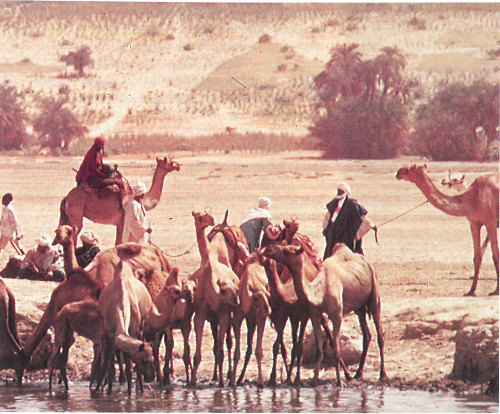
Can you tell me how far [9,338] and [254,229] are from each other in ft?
12.2

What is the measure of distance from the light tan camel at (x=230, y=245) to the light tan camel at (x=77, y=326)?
2.29m

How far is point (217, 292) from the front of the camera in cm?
1656

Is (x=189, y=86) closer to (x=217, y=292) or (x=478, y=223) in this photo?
(x=478, y=223)

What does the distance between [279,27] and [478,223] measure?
1286 inches

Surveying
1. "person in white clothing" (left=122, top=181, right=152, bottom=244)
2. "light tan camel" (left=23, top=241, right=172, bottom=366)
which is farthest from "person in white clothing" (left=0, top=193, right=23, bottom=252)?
"light tan camel" (left=23, top=241, right=172, bottom=366)

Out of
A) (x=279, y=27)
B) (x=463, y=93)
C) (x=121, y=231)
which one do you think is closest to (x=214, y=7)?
(x=279, y=27)

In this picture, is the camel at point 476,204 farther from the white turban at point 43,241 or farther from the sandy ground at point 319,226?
the white turban at point 43,241

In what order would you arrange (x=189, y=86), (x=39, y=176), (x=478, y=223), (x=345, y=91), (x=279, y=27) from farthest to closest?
(x=279, y=27), (x=189, y=86), (x=345, y=91), (x=39, y=176), (x=478, y=223)

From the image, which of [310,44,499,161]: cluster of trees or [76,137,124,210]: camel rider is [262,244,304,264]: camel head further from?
[310,44,499,161]: cluster of trees

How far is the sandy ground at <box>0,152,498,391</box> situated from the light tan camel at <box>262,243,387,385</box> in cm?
64

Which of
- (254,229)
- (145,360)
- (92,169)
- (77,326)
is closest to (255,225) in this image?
(254,229)

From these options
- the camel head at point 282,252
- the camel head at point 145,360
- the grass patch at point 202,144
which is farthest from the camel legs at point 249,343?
the grass patch at point 202,144

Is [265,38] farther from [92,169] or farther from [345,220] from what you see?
[345,220]

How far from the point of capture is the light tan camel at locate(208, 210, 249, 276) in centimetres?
1839
